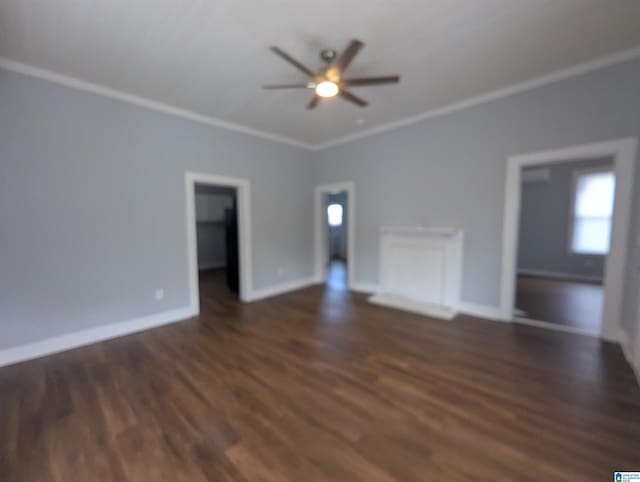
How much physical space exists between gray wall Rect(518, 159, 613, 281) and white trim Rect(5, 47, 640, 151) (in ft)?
14.1

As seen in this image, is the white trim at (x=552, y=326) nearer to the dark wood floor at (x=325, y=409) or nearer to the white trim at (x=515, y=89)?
the dark wood floor at (x=325, y=409)

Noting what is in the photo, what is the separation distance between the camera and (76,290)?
282cm

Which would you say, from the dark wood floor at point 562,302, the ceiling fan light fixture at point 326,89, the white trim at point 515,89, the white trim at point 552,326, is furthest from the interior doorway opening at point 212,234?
the dark wood floor at point 562,302

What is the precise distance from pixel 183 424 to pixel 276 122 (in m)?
3.89

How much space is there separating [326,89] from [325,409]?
2.62 metres

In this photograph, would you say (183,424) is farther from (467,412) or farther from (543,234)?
(543,234)

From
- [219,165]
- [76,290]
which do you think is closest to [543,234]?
[219,165]

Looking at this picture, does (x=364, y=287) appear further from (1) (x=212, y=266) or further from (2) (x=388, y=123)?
(1) (x=212, y=266)

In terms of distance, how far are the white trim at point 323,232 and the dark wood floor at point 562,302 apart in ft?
9.07

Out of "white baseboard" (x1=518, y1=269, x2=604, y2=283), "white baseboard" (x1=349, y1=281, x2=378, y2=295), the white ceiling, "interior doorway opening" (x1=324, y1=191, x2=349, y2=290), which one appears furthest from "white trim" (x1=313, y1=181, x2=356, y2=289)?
"white baseboard" (x1=518, y1=269, x2=604, y2=283)

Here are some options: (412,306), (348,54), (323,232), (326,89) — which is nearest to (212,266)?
(323,232)

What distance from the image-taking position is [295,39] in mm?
2205

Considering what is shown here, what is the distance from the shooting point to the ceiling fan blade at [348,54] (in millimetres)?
1848

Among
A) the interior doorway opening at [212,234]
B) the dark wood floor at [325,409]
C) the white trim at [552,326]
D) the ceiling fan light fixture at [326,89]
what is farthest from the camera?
the interior doorway opening at [212,234]
